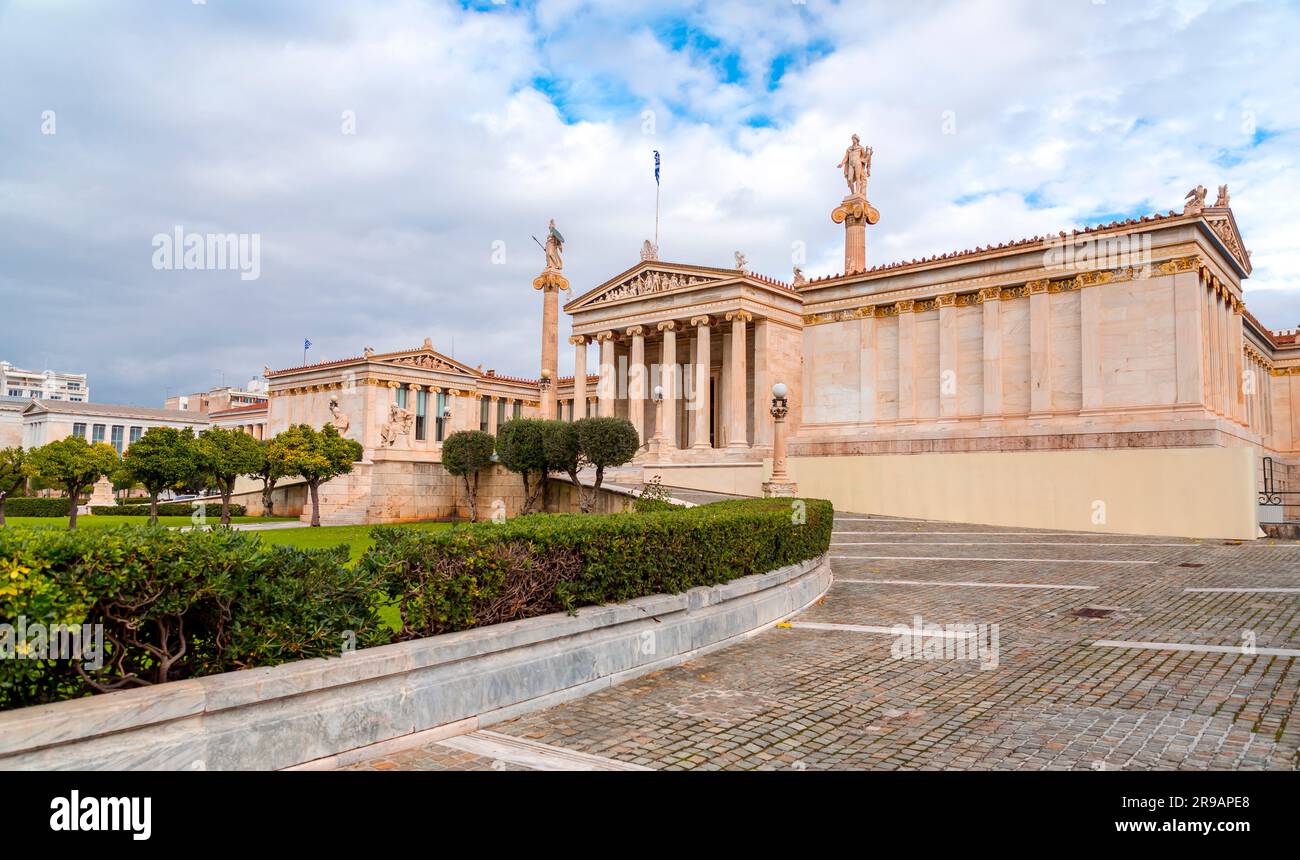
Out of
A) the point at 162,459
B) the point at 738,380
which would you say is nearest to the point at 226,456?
the point at 162,459

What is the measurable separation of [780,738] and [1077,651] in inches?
189

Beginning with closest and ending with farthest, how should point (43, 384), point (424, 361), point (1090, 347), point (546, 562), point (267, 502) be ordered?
point (546, 562)
point (1090, 347)
point (267, 502)
point (424, 361)
point (43, 384)

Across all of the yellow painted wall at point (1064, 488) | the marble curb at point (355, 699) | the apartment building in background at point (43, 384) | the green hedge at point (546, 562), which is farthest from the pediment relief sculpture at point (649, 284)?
the apartment building in background at point (43, 384)

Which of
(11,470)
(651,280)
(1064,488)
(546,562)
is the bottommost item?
(546,562)

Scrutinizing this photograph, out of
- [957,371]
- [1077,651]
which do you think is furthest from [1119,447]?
[1077,651]

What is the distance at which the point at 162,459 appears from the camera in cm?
3105

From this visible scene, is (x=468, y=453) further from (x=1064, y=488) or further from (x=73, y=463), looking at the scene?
(x=1064, y=488)

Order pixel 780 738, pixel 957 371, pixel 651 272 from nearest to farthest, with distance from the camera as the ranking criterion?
pixel 780 738 → pixel 957 371 → pixel 651 272

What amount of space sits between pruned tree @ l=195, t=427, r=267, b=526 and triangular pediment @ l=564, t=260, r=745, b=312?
18.3 m

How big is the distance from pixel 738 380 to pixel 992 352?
11.3 m

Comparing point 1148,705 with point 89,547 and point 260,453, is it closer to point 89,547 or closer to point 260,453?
point 89,547

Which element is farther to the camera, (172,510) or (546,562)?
(172,510)

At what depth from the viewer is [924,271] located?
1252 inches

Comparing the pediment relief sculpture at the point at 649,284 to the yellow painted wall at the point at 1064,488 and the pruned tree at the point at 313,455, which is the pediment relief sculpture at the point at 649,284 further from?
the pruned tree at the point at 313,455
